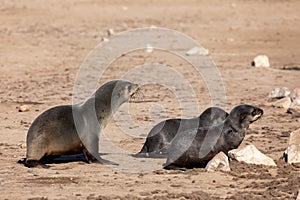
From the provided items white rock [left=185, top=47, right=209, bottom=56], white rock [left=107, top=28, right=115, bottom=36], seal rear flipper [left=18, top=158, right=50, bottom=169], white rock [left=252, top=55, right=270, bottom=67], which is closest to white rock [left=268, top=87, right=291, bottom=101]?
white rock [left=252, top=55, right=270, bottom=67]

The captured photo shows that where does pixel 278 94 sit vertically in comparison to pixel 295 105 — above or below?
above

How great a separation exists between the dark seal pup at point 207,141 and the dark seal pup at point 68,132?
71 centimetres

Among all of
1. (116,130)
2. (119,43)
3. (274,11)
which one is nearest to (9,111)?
(116,130)

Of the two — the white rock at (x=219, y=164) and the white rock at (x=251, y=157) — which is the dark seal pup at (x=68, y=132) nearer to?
the white rock at (x=219, y=164)

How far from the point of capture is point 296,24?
23406mm

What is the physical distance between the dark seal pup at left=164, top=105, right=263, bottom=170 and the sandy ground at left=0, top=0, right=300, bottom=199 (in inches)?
7.0

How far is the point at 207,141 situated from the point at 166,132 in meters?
0.81

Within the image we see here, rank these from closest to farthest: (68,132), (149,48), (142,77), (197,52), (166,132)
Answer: (68,132), (166,132), (142,77), (197,52), (149,48)

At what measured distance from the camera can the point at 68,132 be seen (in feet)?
26.5

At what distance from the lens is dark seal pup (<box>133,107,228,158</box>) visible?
28.0 ft

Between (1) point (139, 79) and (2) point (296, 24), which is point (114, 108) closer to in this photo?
(1) point (139, 79)

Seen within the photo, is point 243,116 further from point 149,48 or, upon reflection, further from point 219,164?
point 149,48

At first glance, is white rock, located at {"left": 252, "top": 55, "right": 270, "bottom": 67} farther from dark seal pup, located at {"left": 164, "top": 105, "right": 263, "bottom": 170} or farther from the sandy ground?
dark seal pup, located at {"left": 164, "top": 105, "right": 263, "bottom": 170}

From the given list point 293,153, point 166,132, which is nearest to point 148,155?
point 166,132
